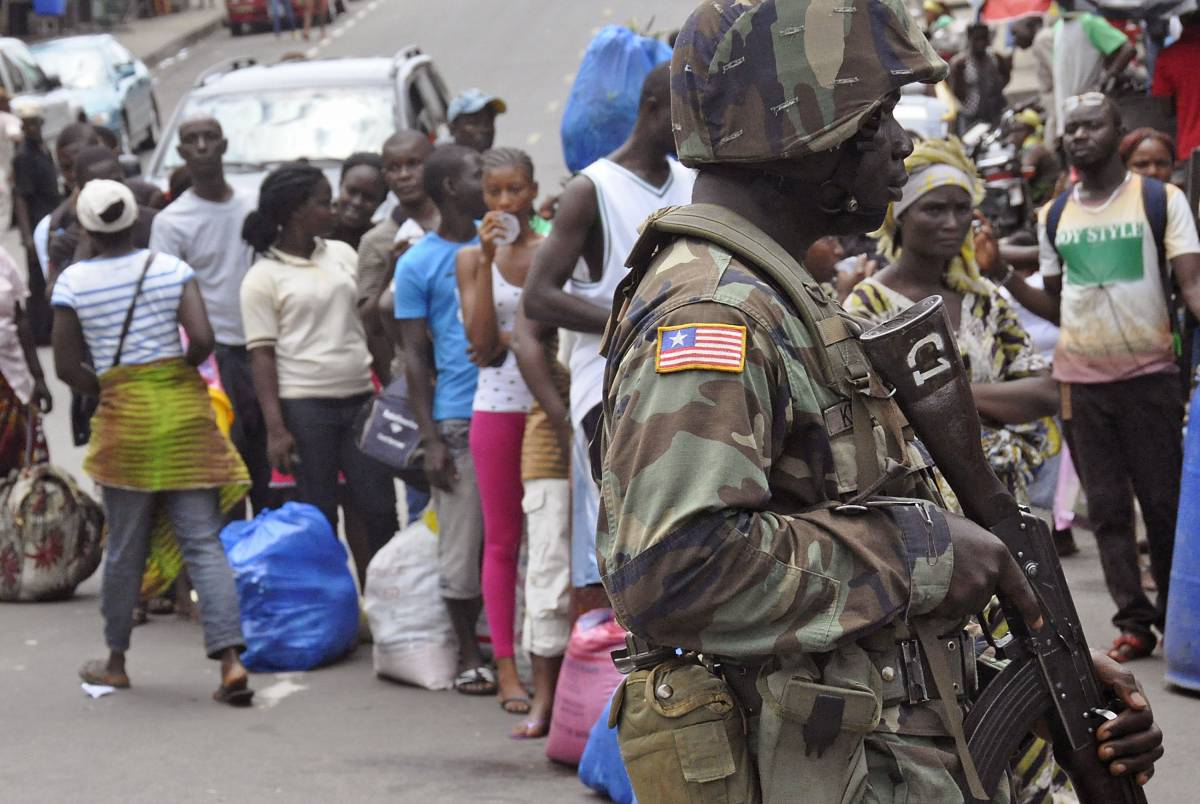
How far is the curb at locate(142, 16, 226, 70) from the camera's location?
1268 inches

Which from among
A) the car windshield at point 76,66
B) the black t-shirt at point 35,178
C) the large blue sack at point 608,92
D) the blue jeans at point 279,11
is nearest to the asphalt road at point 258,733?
the large blue sack at point 608,92

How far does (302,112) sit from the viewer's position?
1230 cm

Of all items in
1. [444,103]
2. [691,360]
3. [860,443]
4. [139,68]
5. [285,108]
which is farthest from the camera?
[139,68]

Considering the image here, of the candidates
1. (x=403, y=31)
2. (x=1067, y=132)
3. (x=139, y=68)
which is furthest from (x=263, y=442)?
(x=403, y=31)

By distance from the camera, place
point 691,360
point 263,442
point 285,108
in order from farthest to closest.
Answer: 1. point 285,108
2. point 263,442
3. point 691,360

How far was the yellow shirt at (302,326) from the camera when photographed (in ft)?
22.8

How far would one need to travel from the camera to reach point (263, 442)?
25.2 feet

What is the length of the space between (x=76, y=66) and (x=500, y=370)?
19.4 meters

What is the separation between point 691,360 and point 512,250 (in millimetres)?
3841

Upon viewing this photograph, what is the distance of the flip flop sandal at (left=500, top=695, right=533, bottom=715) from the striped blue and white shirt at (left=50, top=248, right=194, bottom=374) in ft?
5.72

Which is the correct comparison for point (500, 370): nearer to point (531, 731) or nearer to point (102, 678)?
point (531, 731)

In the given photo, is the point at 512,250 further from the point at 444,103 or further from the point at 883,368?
the point at 444,103

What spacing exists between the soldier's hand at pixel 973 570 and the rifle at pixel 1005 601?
113 millimetres

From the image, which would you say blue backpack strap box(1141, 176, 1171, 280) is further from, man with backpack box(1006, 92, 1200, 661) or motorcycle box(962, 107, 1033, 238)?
motorcycle box(962, 107, 1033, 238)
